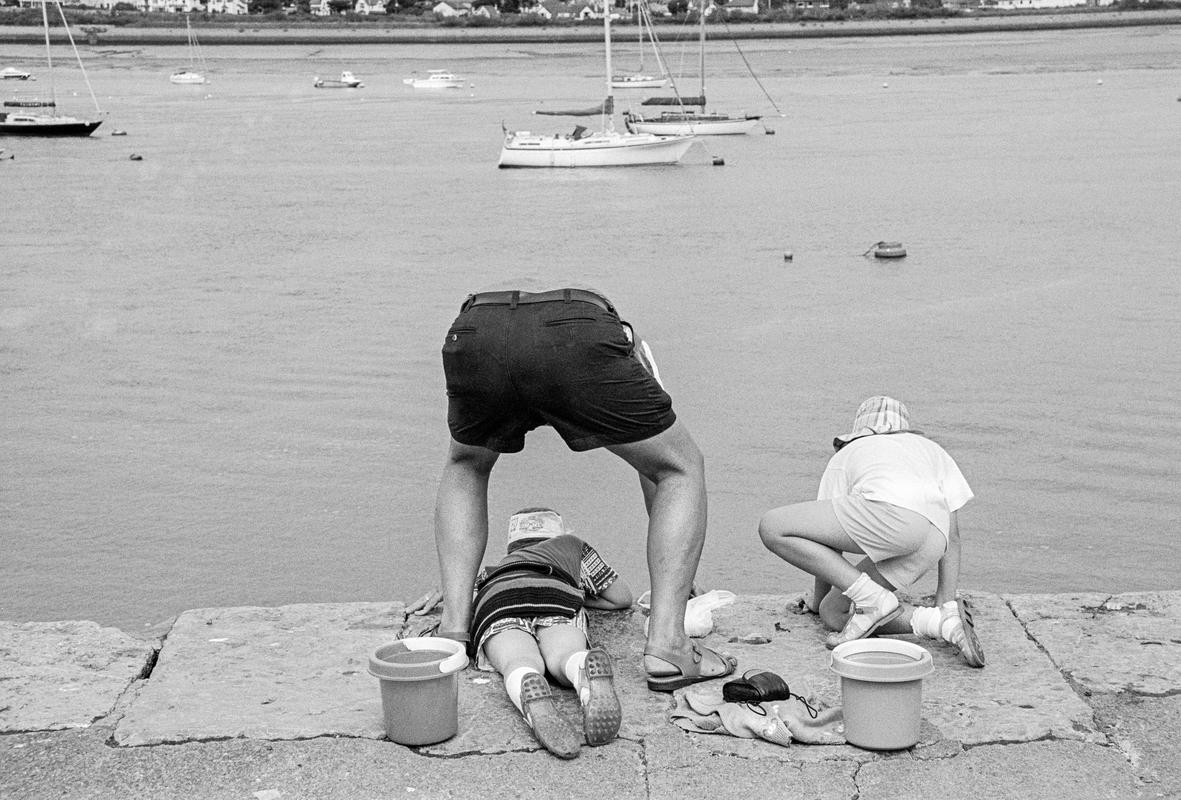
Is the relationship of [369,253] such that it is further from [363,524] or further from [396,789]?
[396,789]

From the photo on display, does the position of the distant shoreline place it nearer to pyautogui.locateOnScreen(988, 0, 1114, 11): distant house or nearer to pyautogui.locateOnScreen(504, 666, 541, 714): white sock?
pyautogui.locateOnScreen(988, 0, 1114, 11): distant house

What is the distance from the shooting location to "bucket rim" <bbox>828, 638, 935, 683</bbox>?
11.5 feet

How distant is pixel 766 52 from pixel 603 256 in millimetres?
101179

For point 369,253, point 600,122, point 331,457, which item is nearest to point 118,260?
point 369,253

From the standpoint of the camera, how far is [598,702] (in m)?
3.62

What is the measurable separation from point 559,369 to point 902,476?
3.83 feet

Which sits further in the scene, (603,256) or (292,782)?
(603,256)

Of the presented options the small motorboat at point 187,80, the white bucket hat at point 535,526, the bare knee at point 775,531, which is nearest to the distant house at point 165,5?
the small motorboat at point 187,80

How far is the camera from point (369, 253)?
20.2 m

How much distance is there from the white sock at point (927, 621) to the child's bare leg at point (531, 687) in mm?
1180

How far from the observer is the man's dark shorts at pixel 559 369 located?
12.8 feet

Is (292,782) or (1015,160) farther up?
(292,782)

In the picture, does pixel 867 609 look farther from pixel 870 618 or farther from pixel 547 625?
pixel 547 625

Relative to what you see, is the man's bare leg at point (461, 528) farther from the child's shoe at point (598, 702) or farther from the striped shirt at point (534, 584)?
the child's shoe at point (598, 702)
